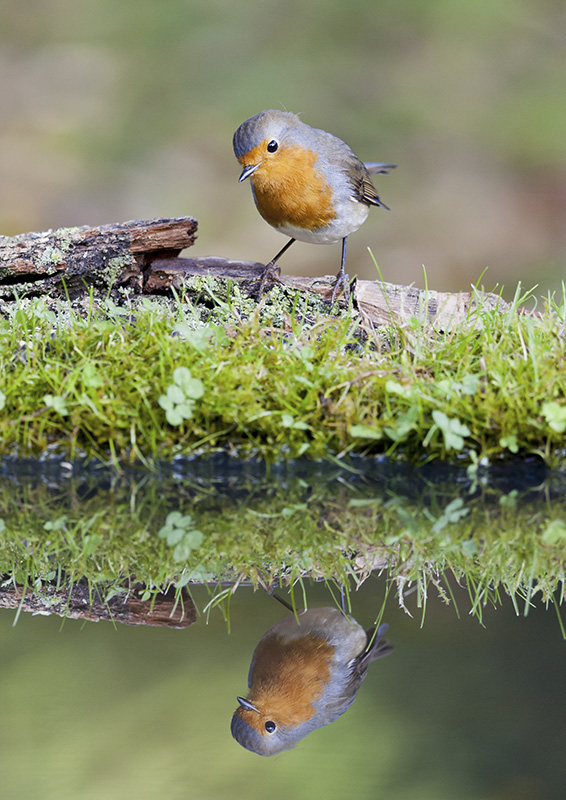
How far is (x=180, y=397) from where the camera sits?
2.34m

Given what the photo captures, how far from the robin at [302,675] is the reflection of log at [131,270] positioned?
76.6 inches

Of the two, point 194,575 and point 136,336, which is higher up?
point 136,336

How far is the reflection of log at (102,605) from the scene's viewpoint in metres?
1.54

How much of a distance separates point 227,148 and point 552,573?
25.6ft

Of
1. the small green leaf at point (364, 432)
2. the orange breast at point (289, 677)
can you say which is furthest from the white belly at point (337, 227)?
the orange breast at point (289, 677)

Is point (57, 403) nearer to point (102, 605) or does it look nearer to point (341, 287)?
point (102, 605)

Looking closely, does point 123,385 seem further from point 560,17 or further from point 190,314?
point 560,17

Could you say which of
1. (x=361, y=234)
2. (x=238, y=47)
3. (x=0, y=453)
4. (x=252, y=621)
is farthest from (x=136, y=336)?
(x=238, y=47)

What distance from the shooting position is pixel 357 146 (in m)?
8.60

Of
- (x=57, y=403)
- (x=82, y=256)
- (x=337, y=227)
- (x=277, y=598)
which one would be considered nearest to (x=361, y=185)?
(x=337, y=227)

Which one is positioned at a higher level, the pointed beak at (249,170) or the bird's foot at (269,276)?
the pointed beak at (249,170)

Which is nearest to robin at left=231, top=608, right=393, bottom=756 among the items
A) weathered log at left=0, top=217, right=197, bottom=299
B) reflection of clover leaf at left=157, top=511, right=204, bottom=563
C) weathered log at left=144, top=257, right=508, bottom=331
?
reflection of clover leaf at left=157, top=511, right=204, bottom=563

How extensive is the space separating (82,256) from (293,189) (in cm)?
87

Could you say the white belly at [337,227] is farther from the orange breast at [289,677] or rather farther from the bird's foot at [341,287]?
the orange breast at [289,677]
